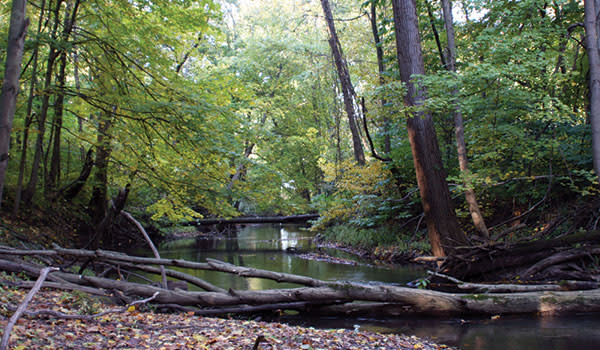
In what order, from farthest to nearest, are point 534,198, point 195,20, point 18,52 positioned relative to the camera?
point 534,198, point 195,20, point 18,52

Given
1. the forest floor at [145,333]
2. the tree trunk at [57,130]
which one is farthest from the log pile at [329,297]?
the tree trunk at [57,130]

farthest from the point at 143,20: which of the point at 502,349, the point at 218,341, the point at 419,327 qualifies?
the point at 502,349

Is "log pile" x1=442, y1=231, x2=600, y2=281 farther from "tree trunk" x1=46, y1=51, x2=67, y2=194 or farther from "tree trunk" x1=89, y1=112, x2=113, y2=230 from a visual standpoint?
"tree trunk" x1=46, y1=51, x2=67, y2=194

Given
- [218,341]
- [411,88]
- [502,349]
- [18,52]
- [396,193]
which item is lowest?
[502,349]

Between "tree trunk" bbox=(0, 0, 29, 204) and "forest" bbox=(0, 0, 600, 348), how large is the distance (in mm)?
19

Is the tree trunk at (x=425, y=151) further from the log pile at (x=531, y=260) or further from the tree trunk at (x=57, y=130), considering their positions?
the tree trunk at (x=57, y=130)

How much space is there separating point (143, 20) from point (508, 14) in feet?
27.7

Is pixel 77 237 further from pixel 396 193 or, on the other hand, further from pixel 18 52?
pixel 396 193

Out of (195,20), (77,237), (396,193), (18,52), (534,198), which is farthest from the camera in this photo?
(396,193)

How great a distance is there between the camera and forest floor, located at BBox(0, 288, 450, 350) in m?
3.49

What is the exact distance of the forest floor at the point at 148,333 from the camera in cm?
349

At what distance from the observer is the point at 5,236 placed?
768 cm

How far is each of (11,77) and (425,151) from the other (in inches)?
279

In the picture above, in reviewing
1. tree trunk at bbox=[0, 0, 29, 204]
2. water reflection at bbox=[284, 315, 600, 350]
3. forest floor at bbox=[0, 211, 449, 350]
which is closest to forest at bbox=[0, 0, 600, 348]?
tree trunk at bbox=[0, 0, 29, 204]
